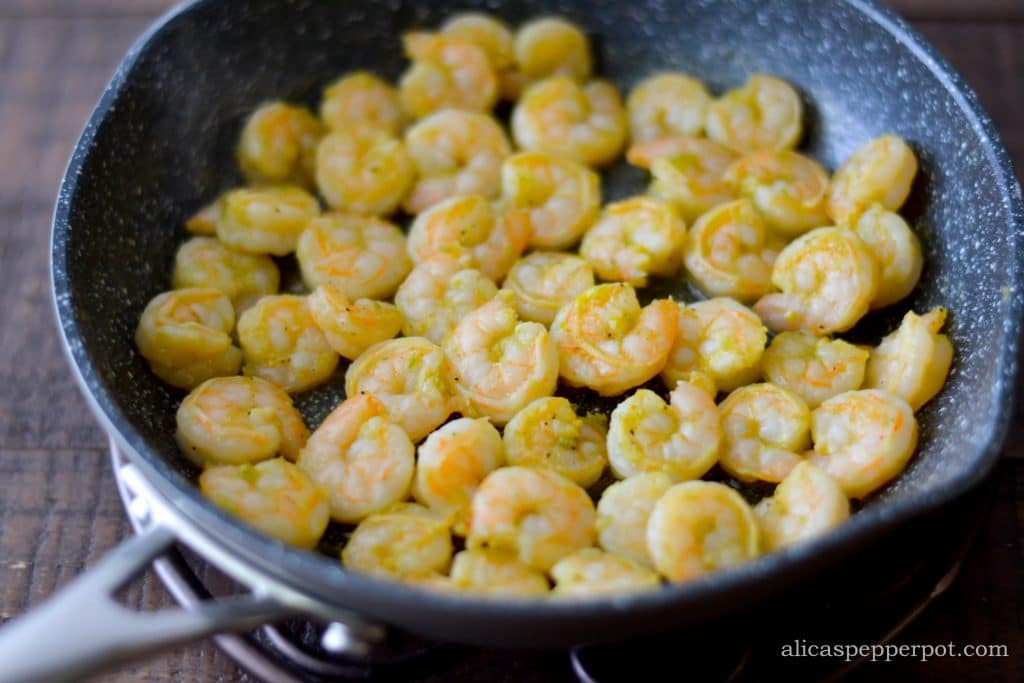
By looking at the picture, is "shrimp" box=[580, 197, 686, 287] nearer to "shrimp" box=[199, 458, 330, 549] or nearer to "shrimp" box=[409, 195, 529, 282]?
"shrimp" box=[409, 195, 529, 282]

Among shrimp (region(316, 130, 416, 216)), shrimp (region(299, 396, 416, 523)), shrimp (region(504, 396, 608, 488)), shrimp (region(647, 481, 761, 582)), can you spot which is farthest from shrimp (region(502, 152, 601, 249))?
shrimp (region(647, 481, 761, 582))

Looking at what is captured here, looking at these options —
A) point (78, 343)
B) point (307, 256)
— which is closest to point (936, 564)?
point (307, 256)

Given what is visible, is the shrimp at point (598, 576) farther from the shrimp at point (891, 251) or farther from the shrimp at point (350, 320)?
the shrimp at point (891, 251)

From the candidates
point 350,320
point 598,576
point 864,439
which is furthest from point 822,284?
point 350,320

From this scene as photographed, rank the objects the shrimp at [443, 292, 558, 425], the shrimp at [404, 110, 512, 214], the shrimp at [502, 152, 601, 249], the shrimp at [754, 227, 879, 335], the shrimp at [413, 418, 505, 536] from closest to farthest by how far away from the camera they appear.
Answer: the shrimp at [413, 418, 505, 536] → the shrimp at [443, 292, 558, 425] → the shrimp at [754, 227, 879, 335] → the shrimp at [502, 152, 601, 249] → the shrimp at [404, 110, 512, 214]

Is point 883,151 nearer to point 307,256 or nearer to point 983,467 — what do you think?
point 983,467
